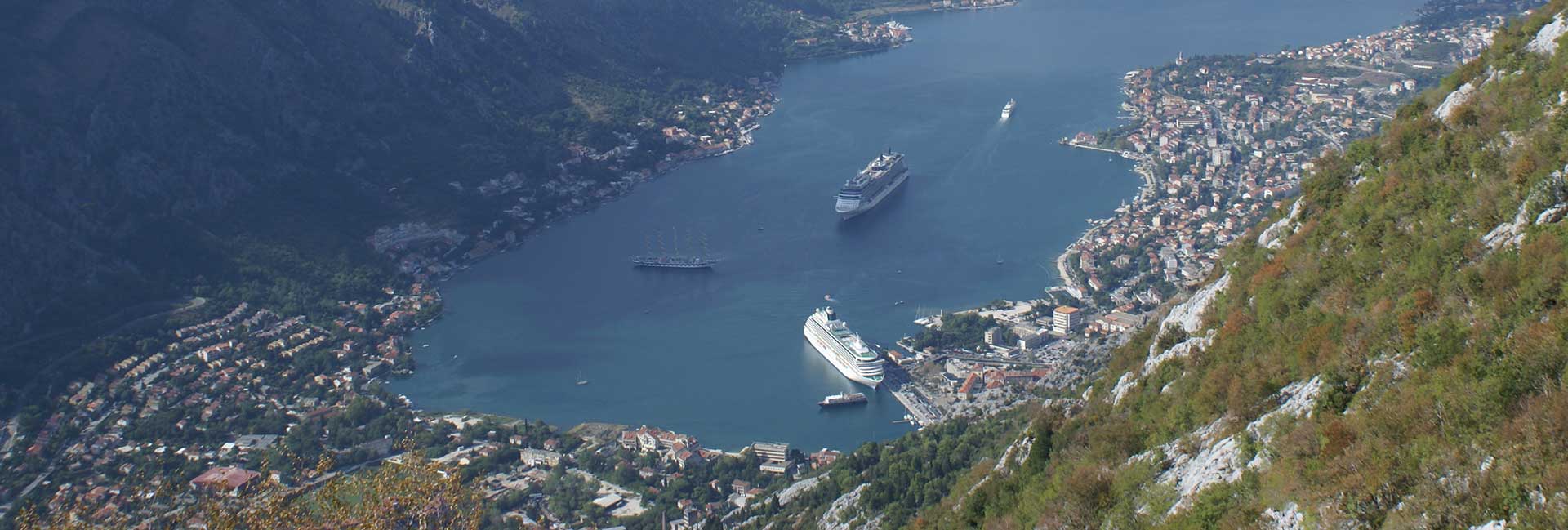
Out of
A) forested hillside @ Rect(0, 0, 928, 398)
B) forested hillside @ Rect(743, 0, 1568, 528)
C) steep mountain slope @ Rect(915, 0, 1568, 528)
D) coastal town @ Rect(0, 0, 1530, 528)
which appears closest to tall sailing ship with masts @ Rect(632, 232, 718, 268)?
coastal town @ Rect(0, 0, 1530, 528)

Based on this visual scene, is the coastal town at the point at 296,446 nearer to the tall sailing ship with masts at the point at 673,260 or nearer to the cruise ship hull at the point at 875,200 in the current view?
the tall sailing ship with masts at the point at 673,260

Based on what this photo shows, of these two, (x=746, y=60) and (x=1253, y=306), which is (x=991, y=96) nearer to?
(x=746, y=60)

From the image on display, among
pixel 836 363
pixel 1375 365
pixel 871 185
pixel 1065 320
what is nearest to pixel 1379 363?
pixel 1375 365

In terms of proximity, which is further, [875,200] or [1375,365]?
[875,200]

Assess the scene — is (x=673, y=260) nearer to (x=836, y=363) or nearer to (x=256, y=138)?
(x=836, y=363)

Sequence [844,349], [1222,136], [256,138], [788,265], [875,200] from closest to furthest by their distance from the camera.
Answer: [844,349] → [788,265] → [875,200] → [256,138] → [1222,136]

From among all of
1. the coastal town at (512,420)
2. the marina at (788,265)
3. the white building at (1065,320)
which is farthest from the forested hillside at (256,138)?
the white building at (1065,320)

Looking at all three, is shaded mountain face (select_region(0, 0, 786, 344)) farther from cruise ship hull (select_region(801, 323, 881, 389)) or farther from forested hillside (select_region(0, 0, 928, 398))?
cruise ship hull (select_region(801, 323, 881, 389))
